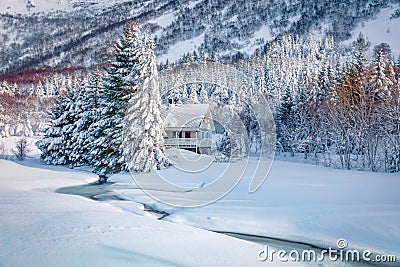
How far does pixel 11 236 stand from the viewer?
7266 millimetres

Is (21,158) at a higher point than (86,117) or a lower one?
lower

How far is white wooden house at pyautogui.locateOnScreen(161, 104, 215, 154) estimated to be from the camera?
30.5m

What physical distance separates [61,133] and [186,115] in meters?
11.4

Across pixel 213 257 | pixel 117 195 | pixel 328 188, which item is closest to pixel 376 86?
pixel 328 188

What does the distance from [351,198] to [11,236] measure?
35.9 feet

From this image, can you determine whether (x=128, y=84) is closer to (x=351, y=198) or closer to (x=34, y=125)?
(x=351, y=198)

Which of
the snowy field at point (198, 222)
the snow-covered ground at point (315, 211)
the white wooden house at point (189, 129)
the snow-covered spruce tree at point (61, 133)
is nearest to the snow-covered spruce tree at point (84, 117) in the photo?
the snow-covered spruce tree at point (61, 133)

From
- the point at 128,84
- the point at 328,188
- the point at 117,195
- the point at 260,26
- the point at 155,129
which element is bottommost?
the point at 117,195

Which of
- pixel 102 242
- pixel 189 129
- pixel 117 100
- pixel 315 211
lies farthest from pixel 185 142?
pixel 102 242

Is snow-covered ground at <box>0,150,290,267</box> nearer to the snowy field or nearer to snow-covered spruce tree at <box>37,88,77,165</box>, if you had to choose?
the snowy field

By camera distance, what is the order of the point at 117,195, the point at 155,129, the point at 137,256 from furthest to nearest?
1. the point at 155,129
2. the point at 117,195
3. the point at 137,256

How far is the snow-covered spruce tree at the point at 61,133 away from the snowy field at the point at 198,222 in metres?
11.6

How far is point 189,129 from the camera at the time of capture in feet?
104

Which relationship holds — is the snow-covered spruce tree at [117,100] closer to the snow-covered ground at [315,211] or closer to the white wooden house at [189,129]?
the snow-covered ground at [315,211]
